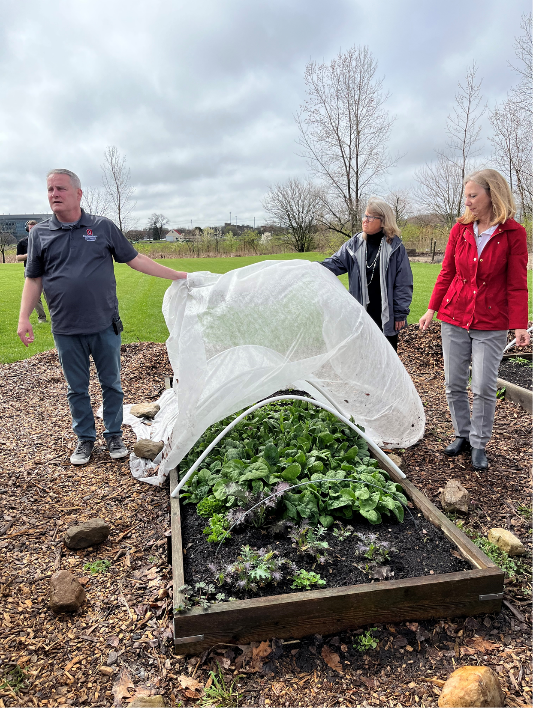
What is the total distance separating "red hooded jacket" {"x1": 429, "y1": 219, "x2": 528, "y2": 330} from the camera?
10.7 feet

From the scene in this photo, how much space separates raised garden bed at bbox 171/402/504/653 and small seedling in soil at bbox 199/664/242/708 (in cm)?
16

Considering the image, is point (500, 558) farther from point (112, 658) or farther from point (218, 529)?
point (112, 658)


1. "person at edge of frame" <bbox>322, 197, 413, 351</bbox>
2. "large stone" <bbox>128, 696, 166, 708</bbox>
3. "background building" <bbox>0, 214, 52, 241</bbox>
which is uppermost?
"background building" <bbox>0, 214, 52, 241</bbox>

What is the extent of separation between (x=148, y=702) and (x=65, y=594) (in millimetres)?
738

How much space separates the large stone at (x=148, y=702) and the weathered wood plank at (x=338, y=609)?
0.26 m

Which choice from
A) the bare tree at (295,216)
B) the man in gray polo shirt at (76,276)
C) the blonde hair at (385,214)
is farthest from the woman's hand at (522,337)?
the bare tree at (295,216)

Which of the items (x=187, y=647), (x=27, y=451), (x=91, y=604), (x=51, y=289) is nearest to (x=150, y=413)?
(x=27, y=451)

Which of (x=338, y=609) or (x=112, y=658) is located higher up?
(x=338, y=609)

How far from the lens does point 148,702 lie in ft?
5.86

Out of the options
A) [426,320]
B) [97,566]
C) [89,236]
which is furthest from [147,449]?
[426,320]

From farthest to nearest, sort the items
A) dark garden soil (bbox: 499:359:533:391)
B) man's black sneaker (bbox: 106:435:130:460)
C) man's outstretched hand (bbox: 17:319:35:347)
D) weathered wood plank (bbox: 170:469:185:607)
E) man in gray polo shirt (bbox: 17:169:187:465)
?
dark garden soil (bbox: 499:359:533:391) < man's black sneaker (bbox: 106:435:130:460) < man's outstretched hand (bbox: 17:319:35:347) < man in gray polo shirt (bbox: 17:169:187:465) < weathered wood plank (bbox: 170:469:185:607)

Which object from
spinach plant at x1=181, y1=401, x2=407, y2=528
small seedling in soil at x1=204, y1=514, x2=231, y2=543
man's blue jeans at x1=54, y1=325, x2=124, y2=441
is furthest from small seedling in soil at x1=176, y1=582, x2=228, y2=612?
man's blue jeans at x1=54, y1=325, x2=124, y2=441

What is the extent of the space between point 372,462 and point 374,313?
146cm

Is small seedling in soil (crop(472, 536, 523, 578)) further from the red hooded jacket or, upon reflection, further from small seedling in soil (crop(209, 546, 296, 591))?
the red hooded jacket
